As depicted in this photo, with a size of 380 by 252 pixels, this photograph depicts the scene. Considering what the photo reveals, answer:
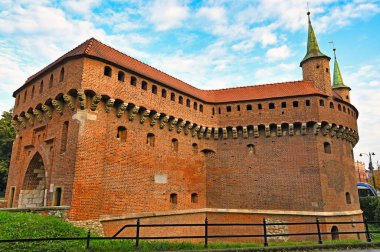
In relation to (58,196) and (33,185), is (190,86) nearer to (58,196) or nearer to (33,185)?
(58,196)

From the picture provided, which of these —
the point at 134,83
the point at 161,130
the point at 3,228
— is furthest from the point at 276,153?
the point at 3,228

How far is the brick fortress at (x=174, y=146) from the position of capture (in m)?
15.1

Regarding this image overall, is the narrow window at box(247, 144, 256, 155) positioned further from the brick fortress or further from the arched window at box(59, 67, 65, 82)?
the arched window at box(59, 67, 65, 82)

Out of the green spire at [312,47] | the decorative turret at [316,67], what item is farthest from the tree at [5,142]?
the green spire at [312,47]

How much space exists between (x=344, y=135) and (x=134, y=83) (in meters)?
16.2

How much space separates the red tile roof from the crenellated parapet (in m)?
2.23

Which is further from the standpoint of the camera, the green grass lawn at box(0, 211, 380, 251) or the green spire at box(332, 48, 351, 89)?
the green spire at box(332, 48, 351, 89)

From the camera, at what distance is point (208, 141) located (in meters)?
22.8

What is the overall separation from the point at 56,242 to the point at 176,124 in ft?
37.7

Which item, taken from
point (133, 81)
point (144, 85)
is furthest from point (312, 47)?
point (133, 81)

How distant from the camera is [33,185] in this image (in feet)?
60.8

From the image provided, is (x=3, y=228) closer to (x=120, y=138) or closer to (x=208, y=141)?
(x=120, y=138)

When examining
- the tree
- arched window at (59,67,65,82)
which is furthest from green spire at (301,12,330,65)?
the tree

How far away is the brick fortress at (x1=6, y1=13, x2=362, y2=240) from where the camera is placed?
15.1 m
